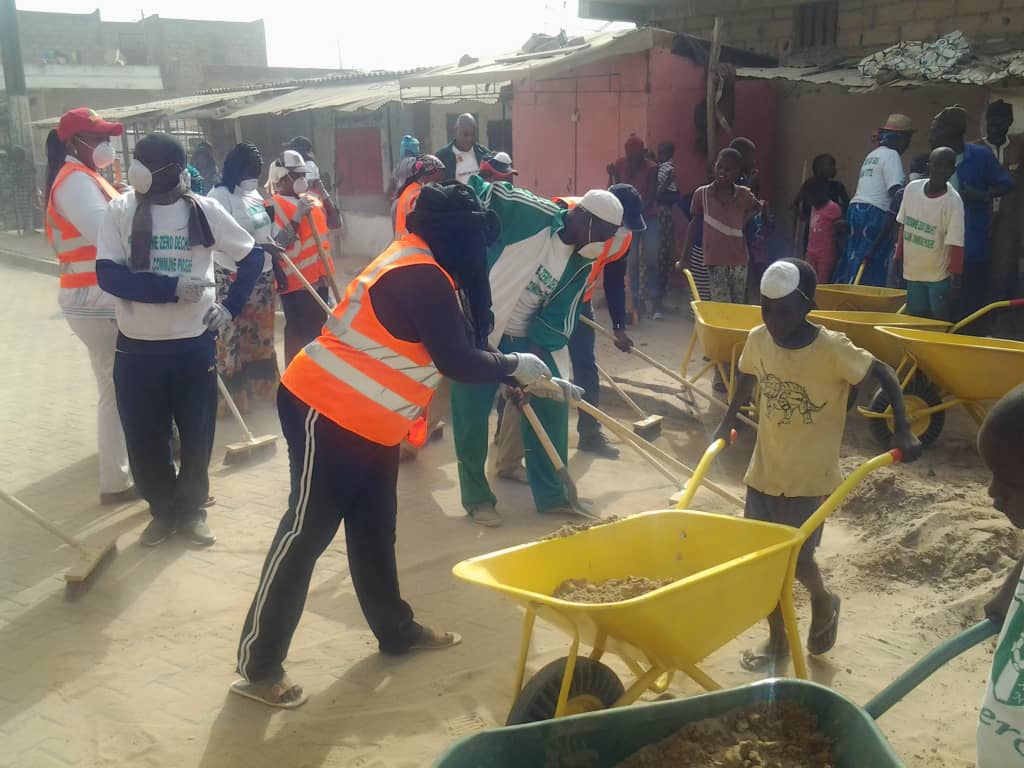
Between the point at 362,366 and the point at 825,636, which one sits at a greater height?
the point at 362,366

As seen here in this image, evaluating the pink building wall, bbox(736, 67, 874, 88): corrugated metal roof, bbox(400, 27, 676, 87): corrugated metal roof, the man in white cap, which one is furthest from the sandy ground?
the pink building wall

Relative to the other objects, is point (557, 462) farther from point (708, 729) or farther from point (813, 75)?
point (813, 75)

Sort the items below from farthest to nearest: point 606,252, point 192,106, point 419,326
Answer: point 192,106
point 606,252
point 419,326

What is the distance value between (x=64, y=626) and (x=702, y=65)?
8.51 metres

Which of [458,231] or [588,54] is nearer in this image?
[458,231]

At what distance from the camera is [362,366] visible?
317cm

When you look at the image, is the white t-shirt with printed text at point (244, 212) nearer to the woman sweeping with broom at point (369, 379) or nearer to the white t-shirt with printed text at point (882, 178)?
the woman sweeping with broom at point (369, 379)

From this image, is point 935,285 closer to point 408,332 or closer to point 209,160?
point 408,332

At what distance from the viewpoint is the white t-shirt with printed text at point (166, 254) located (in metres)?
4.36

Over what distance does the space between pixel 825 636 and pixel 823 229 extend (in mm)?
5638

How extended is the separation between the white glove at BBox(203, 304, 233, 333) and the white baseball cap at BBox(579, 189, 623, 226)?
6.41 ft

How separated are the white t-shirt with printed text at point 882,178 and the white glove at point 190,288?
18.7ft

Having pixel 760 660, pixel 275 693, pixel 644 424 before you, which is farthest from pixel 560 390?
pixel 644 424

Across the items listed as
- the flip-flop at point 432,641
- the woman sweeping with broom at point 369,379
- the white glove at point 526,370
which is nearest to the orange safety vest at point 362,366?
the woman sweeping with broom at point 369,379
